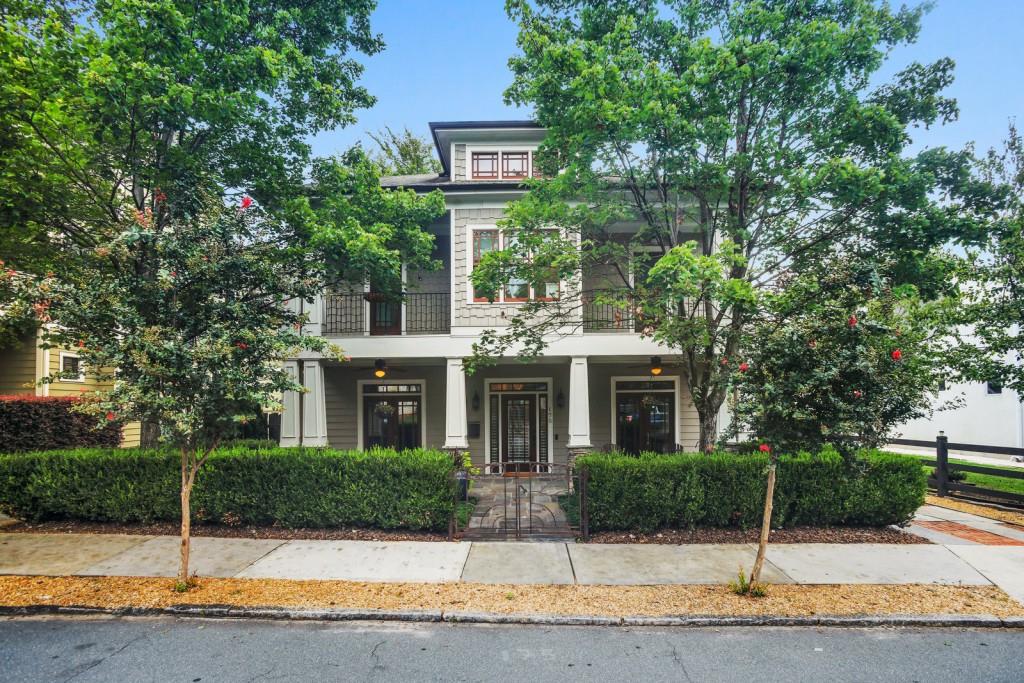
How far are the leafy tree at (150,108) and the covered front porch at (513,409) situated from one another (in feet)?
18.3

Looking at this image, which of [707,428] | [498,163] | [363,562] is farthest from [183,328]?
[498,163]

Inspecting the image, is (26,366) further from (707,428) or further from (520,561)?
(707,428)

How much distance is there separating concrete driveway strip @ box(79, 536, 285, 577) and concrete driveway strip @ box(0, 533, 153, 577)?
0.21 metres

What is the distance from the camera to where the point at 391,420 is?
46.1 ft

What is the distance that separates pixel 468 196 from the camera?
11727 mm

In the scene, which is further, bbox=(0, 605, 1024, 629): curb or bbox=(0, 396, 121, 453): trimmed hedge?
bbox=(0, 396, 121, 453): trimmed hedge

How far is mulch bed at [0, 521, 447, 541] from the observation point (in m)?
7.25

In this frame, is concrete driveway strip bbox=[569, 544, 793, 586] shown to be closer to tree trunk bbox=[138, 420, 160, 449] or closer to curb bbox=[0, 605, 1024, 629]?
curb bbox=[0, 605, 1024, 629]

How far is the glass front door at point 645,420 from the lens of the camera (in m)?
13.8

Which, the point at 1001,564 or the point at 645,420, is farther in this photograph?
the point at 645,420

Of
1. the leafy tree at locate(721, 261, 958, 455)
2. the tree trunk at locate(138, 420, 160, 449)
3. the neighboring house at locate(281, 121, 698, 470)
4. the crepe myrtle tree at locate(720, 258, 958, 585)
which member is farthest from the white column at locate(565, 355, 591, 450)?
the tree trunk at locate(138, 420, 160, 449)

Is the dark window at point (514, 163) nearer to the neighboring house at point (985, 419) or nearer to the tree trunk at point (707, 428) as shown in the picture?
the tree trunk at point (707, 428)

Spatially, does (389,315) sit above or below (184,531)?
above

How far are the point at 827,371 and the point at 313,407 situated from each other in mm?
10707
